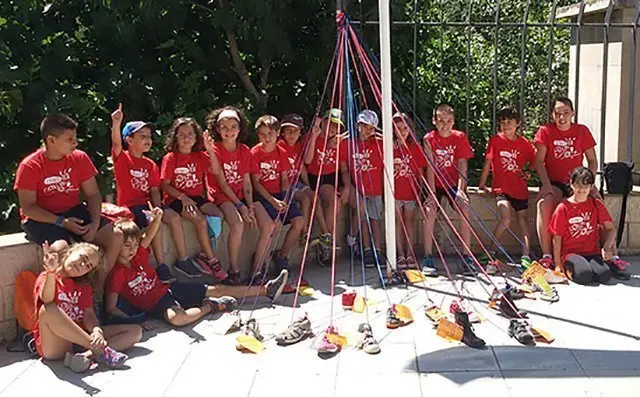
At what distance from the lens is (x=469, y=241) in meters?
6.85

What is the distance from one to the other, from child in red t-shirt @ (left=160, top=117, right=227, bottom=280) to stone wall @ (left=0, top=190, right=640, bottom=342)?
89 mm

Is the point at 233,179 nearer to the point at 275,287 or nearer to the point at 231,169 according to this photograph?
the point at 231,169

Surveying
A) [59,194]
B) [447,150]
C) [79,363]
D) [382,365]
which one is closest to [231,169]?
[59,194]

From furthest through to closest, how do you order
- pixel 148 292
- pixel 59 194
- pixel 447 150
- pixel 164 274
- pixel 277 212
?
pixel 447 150, pixel 277 212, pixel 164 274, pixel 148 292, pixel 59 194

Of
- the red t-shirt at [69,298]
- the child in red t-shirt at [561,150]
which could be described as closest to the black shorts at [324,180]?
the child in red t-shirt at [561,150]

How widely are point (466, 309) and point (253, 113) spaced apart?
10.6 feet

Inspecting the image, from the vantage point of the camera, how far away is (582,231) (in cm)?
639

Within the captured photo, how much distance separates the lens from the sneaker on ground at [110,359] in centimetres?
473

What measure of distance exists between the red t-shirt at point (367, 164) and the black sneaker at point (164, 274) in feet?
5.81

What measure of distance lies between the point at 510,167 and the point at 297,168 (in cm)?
176

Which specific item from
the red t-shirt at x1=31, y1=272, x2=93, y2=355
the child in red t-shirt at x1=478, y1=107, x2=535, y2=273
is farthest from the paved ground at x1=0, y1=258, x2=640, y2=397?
the child in red t-shirt at x1=478, y1=107, x2=535, y2=273

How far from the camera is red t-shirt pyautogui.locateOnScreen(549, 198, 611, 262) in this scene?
6375mm

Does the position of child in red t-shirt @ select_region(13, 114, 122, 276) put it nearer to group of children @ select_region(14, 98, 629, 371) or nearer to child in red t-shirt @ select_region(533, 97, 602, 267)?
group of children @ select_region(14, 98, 629, 371)

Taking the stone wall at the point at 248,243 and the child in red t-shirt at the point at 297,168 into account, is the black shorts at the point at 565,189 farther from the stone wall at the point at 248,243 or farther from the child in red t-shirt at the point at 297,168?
the child in red t-shirt at the point at 297,168
